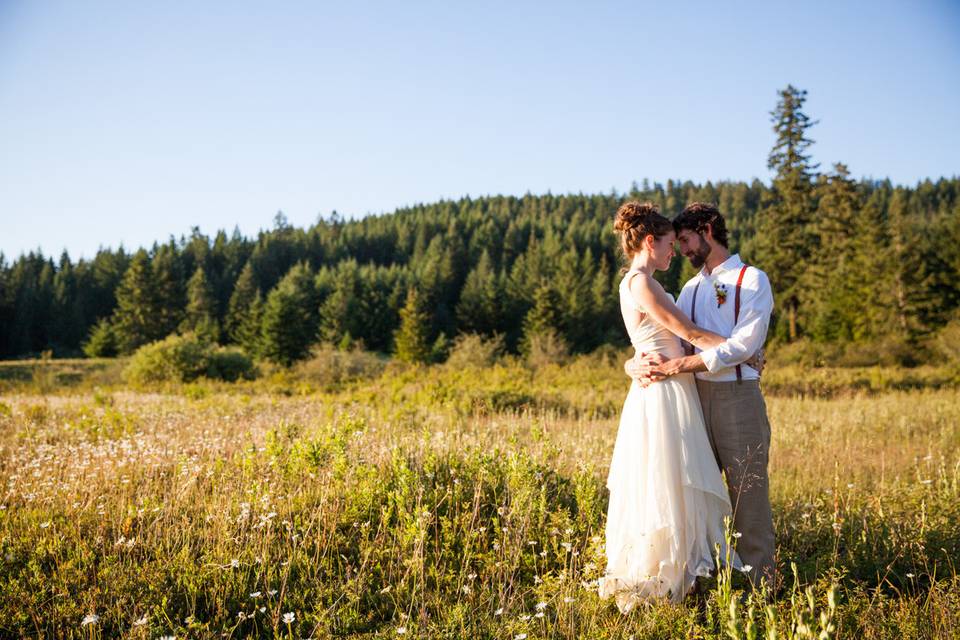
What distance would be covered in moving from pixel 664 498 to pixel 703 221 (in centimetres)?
172

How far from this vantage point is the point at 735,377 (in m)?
3.56

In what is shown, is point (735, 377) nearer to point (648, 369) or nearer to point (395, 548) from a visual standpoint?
point (648, 369)

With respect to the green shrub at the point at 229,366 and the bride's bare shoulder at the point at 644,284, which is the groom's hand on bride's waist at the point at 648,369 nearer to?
the bride's bare shoulder at the point at 644,284

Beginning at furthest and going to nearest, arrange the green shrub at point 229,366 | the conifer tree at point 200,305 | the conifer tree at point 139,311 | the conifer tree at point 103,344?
the conifer tree at point 200,305 < the conifer tree at point 139,311 < the conifer tree at point 103,344 < the green shrub at point 229,366

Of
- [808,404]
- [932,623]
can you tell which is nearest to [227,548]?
[932,623]

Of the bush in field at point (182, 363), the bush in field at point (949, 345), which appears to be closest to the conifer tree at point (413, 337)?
the bush in field at point (182, 363)

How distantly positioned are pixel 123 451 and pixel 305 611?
152 inches

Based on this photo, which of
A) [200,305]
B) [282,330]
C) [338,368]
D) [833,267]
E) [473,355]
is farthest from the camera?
[200,305]

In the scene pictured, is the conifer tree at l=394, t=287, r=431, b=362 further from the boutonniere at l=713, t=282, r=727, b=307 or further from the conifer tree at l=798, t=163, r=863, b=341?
the boutonniere at l=713, t=282, r=727, b=307

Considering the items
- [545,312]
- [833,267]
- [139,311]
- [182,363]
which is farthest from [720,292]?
A: [139,311]

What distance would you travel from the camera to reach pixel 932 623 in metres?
3.02

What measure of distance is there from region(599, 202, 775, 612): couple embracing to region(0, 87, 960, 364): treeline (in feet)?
26.9

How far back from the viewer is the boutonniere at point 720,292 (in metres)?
3.59

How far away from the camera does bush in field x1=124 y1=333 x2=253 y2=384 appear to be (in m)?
25.2
